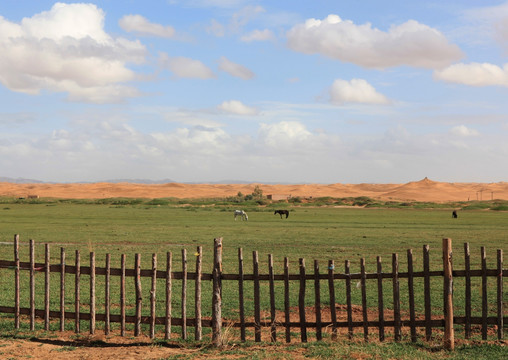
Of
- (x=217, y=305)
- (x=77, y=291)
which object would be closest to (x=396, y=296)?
(x=217, y=305)

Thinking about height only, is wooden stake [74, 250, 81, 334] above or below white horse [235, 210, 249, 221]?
above

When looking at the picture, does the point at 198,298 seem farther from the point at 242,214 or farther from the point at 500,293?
the point at 242,214

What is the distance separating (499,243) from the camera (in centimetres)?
3319

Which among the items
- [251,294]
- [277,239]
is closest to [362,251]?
[277,239]

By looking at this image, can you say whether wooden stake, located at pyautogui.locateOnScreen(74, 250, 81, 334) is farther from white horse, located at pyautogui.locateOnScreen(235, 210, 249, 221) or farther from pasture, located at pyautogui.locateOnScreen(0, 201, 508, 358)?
white horse, located at pyautogui.locateOnScreen(235, 210, 249, 221)

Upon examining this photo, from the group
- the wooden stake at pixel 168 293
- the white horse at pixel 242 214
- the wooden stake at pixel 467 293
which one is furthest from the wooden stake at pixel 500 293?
the white horse at pixel 242 214

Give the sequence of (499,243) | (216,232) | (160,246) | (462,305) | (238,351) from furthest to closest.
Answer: (216,232), (499,243), (160,246), (462,305), (238,351)

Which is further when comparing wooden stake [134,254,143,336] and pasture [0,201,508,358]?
pasture [0,201,508,358]

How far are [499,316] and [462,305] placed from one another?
15.5ft

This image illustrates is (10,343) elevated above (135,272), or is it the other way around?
(135,272)

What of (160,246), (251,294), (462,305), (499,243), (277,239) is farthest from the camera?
(277,239)

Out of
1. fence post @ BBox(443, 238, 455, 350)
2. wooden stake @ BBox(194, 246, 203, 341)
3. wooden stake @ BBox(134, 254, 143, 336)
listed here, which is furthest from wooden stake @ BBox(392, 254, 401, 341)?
wooden stake @ BBox(134, 254, 143, 336)

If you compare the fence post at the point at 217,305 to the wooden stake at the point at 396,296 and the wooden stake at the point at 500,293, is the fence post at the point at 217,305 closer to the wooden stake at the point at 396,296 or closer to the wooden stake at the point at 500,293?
the wooden stake at the point at 396,296

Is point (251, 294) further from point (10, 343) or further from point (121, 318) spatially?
point (10, 343)
